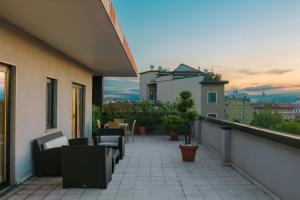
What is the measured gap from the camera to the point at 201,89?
27.1 meters

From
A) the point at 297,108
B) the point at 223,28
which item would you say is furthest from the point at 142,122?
the point at 297,108

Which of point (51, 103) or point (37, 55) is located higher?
point (37, 55)

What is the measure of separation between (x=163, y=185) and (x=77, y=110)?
6217 mm

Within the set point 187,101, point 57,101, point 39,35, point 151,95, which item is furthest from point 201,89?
point 39,35

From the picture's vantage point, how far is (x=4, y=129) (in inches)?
214

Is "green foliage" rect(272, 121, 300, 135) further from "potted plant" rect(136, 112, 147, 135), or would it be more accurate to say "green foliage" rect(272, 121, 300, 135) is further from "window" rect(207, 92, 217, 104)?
"window" rect(207, 92, 217, 104)

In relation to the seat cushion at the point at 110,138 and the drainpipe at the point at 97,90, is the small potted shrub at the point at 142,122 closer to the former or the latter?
the drainpipe at the point at 97,90

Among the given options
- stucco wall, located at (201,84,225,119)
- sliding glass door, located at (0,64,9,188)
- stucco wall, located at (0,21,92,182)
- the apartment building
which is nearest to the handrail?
the apartment building

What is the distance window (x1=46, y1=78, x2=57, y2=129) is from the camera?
779 cm

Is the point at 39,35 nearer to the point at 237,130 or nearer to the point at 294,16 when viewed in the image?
the point at 237,130

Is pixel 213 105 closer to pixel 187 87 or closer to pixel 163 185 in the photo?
pixel 187 87

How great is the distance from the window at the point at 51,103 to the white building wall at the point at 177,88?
18956 millimetres

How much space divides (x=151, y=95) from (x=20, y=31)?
29.2 meters

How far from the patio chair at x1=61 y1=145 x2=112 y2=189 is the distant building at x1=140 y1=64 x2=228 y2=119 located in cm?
1818
